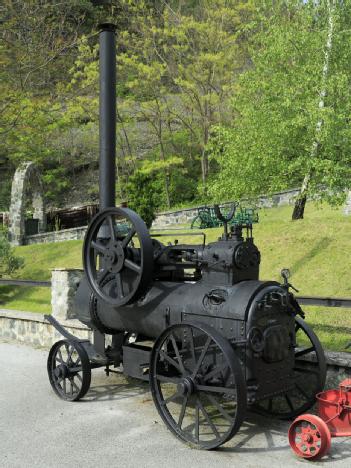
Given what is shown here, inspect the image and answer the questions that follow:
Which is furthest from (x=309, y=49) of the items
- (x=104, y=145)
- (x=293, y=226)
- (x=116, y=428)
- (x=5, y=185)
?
(x=5, y=185)

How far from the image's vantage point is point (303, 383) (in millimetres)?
5719

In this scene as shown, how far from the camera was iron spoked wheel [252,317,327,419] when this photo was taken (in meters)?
5.21

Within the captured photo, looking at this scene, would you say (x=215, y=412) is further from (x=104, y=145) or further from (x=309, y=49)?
(x=309, y=49)

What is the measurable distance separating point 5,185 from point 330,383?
34184 millimetres

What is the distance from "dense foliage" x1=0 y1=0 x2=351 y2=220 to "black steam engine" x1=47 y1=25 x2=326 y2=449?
8999 mm

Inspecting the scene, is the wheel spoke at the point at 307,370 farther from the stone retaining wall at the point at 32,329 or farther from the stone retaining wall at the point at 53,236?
the stone retaining wall at the point at 53,236

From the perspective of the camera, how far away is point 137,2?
30.9 meters

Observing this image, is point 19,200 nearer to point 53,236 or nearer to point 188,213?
point 53,236

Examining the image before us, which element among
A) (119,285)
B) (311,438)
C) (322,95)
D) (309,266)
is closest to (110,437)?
(119,285)

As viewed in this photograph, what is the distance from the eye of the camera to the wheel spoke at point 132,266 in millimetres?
5445

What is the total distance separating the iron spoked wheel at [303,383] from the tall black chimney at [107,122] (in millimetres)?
3173

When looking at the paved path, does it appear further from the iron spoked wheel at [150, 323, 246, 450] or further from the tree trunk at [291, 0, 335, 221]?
the tree trunk at [291, 0, 335, 221]

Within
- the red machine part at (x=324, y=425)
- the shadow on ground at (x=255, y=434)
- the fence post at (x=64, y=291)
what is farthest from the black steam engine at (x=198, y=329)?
the fence post at (x=64, y=291)

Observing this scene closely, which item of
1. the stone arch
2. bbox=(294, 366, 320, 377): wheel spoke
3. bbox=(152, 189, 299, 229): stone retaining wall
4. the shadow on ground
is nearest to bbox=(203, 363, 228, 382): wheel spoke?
the shadow on ground
